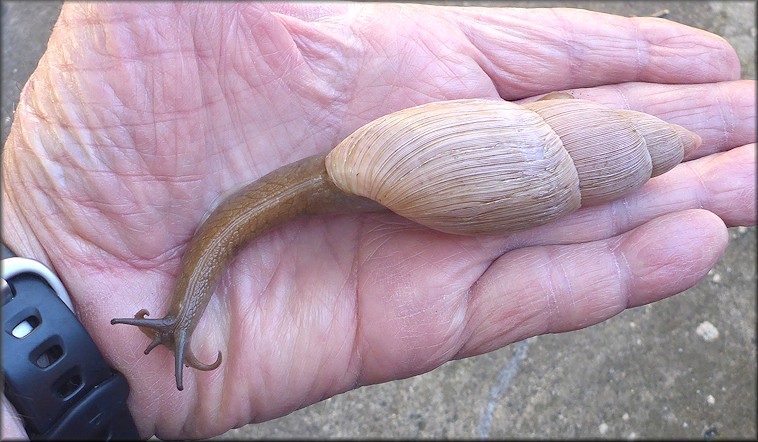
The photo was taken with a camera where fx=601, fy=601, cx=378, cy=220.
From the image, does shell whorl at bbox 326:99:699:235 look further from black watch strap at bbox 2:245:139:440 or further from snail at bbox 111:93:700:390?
black watch strap at bbox 2:245:139:440

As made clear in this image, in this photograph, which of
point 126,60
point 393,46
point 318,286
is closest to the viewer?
point 126,60

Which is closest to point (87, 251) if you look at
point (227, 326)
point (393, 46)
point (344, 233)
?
point (227, 326)

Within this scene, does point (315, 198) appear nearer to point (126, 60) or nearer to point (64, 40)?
point (126, 60)

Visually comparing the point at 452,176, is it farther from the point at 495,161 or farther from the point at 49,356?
the point at 49,356

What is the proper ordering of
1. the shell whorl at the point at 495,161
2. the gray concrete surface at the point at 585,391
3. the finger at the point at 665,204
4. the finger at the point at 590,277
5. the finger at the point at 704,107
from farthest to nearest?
1. the gray concrete surface at the point at 585,391
2. the finger at the point at 704,107
3. the finger at the point at 665,204
4. the finger at the point at 590,277
5. the shell whorl at the point at 495,161

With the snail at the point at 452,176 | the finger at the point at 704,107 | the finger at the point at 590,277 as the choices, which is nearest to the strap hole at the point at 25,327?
the snail at the point at 452,176

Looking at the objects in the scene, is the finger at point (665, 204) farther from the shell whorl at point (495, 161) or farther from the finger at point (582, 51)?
the finger at point (582, 51)

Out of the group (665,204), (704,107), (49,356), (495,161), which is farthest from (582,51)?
(49,356)
